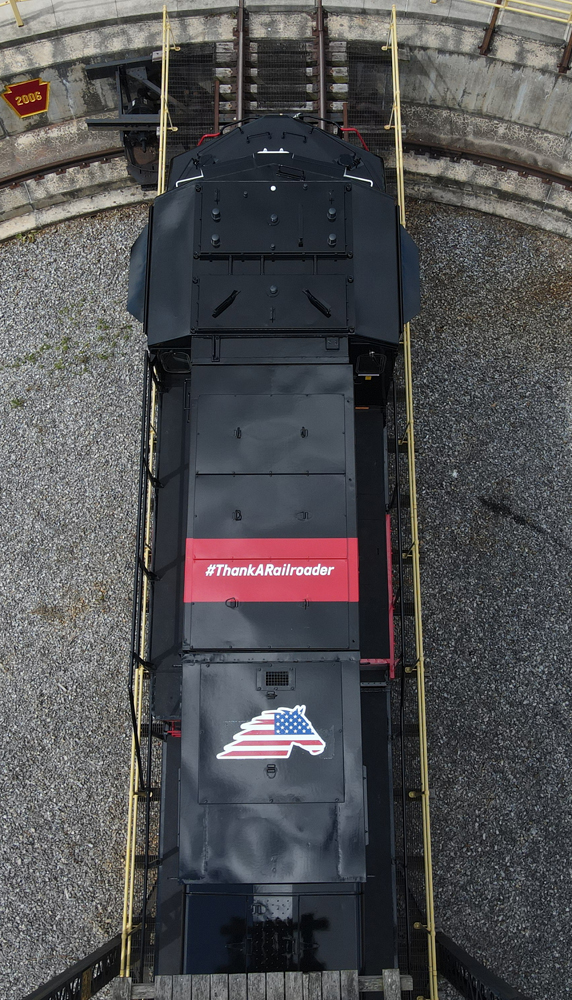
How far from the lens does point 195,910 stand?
6.38 meters

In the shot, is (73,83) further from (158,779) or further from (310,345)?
(158,779)

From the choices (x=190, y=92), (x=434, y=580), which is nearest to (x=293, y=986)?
(x=434, y=580)

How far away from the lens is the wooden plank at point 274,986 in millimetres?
5605

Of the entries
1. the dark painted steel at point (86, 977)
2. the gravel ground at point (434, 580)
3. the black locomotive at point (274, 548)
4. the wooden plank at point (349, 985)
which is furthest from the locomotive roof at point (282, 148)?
the dark painted steel at point (86, 977)

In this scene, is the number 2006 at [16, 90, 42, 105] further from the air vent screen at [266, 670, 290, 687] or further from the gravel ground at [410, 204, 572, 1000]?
the air vent screen at [266, 670, 290, 687]

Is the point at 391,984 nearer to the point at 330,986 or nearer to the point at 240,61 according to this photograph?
the point at 330,986

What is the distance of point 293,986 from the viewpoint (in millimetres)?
5629

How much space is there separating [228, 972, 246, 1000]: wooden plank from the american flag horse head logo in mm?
1621

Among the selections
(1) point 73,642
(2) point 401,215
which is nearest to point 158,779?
(1) point 73,642

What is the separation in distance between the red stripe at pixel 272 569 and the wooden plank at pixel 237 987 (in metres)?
2.95

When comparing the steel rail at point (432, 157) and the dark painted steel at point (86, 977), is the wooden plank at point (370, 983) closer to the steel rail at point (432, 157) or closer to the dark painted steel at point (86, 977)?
the dark painted steel at point (86, 977)

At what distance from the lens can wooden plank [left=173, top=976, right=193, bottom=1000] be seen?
5.65 metres

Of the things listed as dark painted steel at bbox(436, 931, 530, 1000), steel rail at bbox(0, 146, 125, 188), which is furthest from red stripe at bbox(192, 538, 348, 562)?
steel rail at bbox(0, 146, 125, 188)

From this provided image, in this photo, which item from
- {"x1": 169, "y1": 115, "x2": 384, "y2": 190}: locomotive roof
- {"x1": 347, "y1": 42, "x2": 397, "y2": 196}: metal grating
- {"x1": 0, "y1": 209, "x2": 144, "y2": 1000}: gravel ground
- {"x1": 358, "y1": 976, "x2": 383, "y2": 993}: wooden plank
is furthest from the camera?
{"x1": 347, "y1": 42, "x2": 397, "y2": 196}: metal grating
